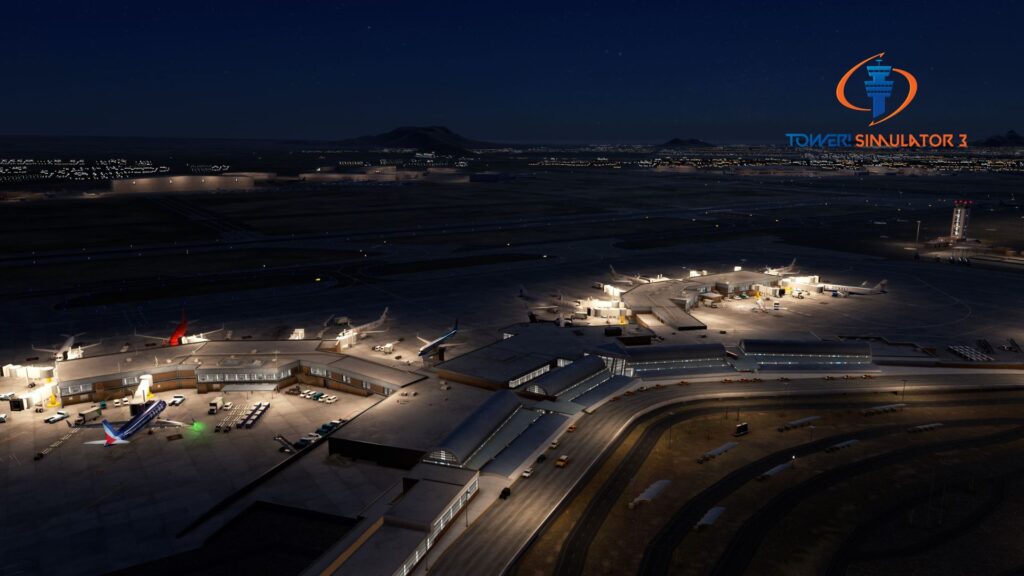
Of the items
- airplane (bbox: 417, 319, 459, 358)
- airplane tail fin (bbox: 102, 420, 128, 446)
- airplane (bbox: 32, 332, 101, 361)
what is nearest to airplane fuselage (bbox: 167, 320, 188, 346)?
airplane (bbox: 32, 332, 101, 361)

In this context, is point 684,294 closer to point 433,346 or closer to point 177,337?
point 433,346

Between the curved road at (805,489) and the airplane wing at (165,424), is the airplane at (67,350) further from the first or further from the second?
the curved road at (805,489)

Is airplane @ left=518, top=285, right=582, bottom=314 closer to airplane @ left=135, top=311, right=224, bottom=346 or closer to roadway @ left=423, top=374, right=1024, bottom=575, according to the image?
roadway @ left=423, top=374, right=1024, bottom=575

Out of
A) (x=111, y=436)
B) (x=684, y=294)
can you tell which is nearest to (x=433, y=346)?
(x=111, y=436)

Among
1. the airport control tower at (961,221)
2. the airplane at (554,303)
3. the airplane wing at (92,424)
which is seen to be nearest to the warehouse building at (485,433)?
the airplane wing at (92,424)

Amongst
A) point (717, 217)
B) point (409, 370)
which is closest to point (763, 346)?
point (409, 370)

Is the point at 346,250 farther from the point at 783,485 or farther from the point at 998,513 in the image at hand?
the point at 998,513
